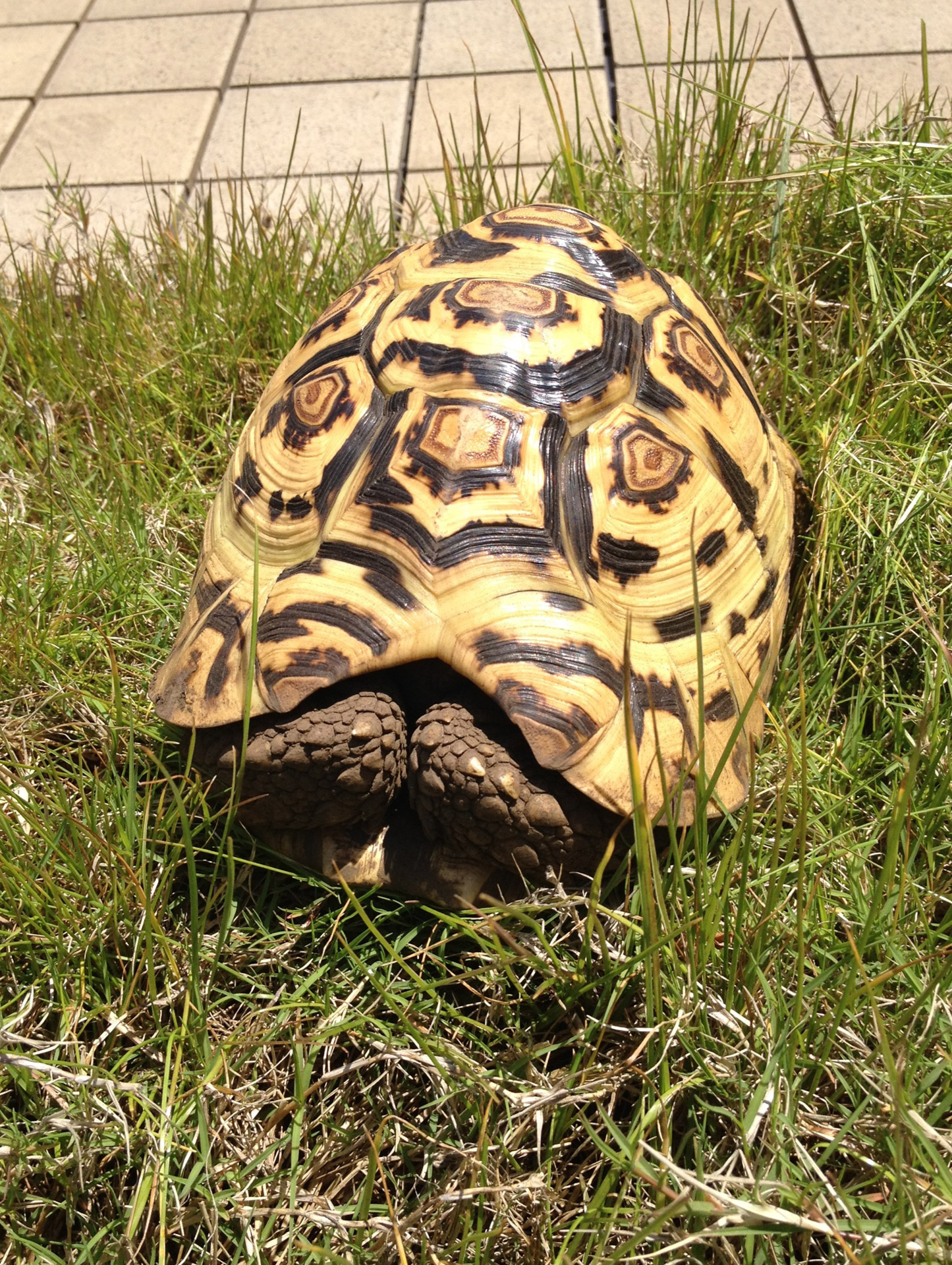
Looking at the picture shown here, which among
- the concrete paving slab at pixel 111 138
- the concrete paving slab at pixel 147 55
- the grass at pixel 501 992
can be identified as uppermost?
the concrete paving slab at pixel 147 55

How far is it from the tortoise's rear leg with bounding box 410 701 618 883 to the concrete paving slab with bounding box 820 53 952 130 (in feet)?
8.61

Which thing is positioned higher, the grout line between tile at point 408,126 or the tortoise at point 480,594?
the grout line between tile at point 408,126

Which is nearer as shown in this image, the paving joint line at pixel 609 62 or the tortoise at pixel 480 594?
the tortoise at pixel 480 594

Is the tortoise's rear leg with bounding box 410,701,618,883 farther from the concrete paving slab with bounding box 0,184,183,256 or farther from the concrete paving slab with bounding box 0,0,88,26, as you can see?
the concrete paving slab with bounding box 0,0,88,26

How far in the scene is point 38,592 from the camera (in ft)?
6.59

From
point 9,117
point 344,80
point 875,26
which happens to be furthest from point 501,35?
point 9,117

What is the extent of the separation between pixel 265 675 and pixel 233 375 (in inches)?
49.3

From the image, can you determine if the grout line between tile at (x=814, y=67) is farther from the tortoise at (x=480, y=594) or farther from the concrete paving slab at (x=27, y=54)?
the concrete paving slab at (x=27, y=54)

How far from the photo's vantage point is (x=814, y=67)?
3.51 meters

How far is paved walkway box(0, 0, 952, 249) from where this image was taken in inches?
133

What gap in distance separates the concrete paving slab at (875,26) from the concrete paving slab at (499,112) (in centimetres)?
81

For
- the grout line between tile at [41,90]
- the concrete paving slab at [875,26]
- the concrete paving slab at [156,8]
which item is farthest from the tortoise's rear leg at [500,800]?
the concrete paving slab at [156,8]

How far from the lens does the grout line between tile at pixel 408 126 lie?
10.2ft

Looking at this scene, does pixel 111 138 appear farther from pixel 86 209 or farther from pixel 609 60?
pixel 609 60
